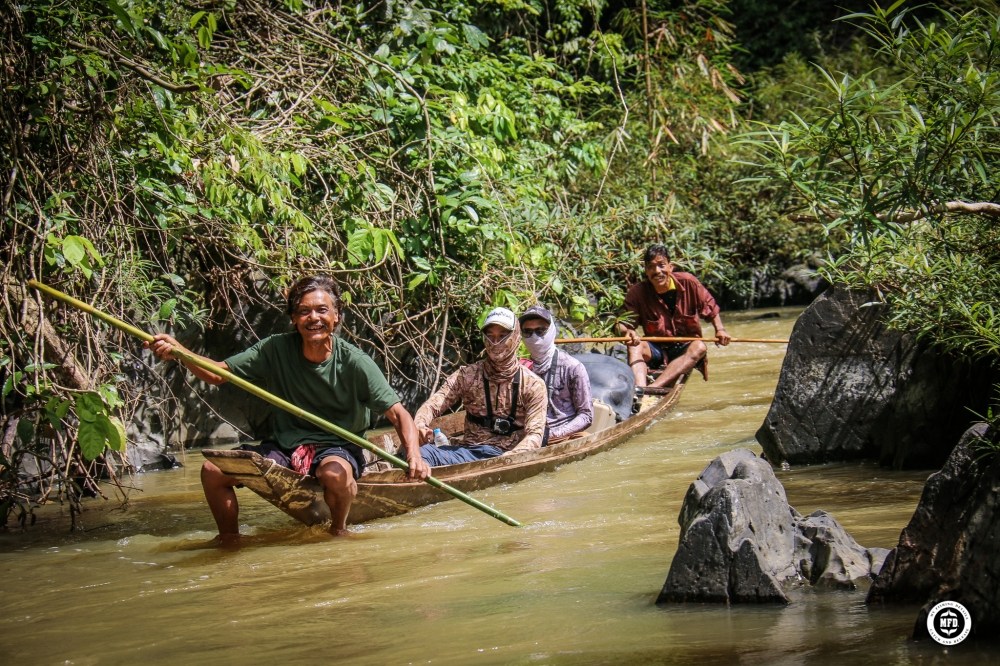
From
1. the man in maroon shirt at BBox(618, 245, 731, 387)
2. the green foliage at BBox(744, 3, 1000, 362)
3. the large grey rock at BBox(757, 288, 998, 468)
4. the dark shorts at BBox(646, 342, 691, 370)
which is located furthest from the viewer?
the dark shorts at BBox(646, 342, 691, 370)

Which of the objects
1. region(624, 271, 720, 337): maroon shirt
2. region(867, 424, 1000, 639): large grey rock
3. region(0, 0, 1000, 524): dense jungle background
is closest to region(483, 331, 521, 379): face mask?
region(0, 0, 1000, 524): dense jungle background

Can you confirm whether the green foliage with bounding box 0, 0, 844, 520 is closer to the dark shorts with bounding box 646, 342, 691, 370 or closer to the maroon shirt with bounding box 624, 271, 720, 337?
the maroon shirt with bounding box 624, 271, 720, 337

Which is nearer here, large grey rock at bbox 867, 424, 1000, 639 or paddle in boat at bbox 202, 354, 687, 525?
large grey rock at bbox 867, 424, 1000, 639

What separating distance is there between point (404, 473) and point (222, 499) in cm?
104

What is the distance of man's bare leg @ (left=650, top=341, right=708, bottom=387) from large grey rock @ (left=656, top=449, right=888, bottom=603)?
5996 millimetres

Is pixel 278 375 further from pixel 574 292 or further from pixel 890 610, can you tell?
pixel 574 292

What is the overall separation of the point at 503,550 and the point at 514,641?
1555 mm

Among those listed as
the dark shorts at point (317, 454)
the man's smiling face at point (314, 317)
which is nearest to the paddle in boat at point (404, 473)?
the dark shorts at point (317, 454)

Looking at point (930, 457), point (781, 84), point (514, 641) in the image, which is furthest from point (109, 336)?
point (781, 84)

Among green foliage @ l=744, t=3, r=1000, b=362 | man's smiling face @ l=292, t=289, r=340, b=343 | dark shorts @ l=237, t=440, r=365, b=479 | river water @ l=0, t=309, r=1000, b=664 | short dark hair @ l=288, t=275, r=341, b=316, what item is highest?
green foliage @ l=744, t=3, r=1000, b=362

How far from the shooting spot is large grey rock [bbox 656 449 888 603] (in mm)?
3671

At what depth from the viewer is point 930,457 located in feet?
20.1

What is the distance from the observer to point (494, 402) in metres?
7.17

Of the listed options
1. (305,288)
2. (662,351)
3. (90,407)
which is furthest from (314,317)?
(662,351)
